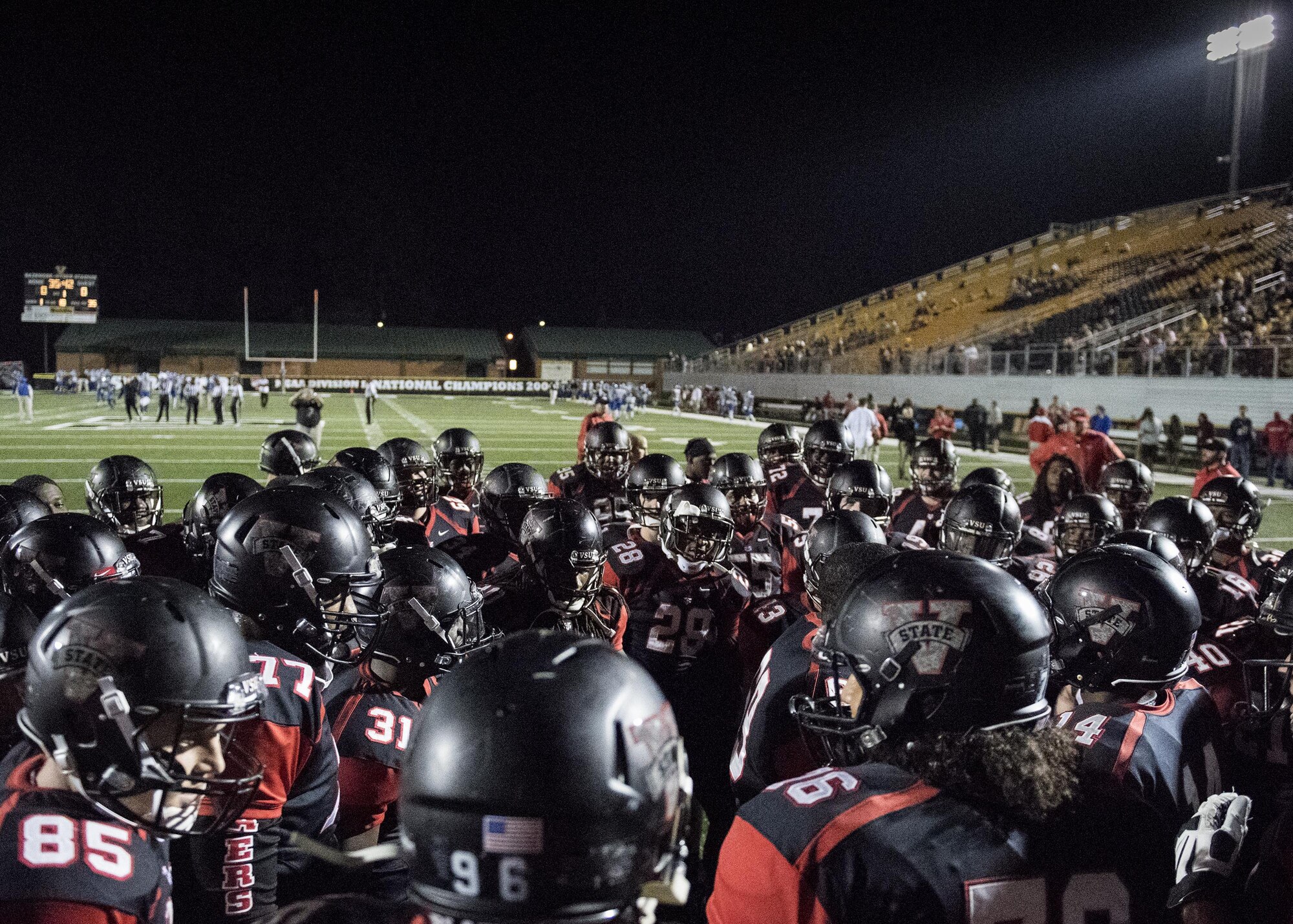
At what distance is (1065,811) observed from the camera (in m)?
2.02

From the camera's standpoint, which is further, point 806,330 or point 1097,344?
point 806,330

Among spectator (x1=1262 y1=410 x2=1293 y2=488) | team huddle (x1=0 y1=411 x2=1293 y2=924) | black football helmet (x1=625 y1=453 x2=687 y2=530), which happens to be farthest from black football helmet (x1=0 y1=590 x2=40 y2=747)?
spectator (x1=1262 y1=410 x2=1293 y2=488)

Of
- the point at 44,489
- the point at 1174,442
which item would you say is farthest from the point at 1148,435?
the point at 44,489

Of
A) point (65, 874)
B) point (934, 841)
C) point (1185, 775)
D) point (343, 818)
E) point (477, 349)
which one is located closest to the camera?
point (65, 874)

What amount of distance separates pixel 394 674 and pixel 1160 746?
240 cm

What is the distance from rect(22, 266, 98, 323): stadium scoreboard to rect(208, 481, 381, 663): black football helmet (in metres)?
61.1

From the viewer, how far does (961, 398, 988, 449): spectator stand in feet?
88.6

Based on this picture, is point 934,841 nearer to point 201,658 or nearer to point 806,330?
point 201,658

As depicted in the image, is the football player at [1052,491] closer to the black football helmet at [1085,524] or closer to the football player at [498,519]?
the black football helmet at [1085,524]

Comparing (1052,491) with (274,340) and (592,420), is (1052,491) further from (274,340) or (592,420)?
(274,340)

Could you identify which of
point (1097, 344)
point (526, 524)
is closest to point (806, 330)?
point (1097, 344)

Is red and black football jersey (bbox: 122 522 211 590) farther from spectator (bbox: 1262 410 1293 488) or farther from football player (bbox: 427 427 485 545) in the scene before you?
spectator (bbox: 1262 410 1293 488)

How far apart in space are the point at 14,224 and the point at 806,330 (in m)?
73.3

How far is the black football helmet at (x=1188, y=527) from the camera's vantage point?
5.80 m
